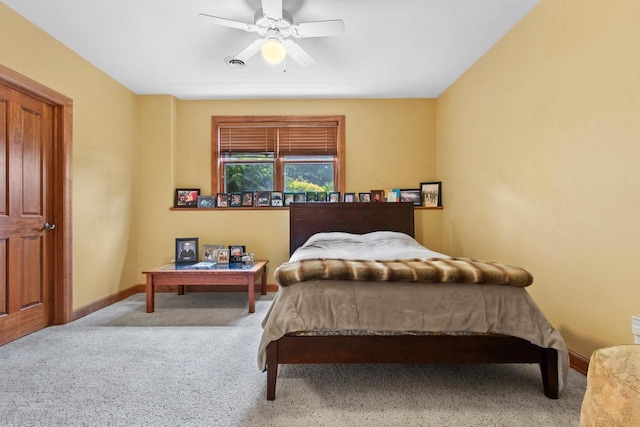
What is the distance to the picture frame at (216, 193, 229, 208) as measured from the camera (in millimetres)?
4020

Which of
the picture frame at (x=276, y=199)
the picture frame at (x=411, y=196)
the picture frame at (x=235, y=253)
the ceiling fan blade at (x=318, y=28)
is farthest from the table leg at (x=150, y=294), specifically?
the picture frame at (x=411, y=196)

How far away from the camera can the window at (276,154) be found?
13.7 ft

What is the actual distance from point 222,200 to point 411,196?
8.13 feet

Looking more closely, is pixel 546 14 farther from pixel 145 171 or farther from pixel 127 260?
pixel 127 260

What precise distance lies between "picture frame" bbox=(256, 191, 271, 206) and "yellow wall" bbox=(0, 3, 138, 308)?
1549mm

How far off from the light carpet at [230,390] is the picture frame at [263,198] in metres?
1.97

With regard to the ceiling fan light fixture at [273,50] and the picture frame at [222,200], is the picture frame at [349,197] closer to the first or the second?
the picture frame at [222,200]

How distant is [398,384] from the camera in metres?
1.78

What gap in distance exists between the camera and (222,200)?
4031mm

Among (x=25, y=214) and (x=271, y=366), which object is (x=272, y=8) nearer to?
(x=271, y=366)

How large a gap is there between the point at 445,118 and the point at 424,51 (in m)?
1.16

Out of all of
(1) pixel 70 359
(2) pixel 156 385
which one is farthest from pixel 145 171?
(2) pixel 156 385

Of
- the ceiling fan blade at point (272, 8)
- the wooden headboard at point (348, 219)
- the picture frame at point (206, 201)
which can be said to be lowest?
the wooden headboard at point (348, 219)

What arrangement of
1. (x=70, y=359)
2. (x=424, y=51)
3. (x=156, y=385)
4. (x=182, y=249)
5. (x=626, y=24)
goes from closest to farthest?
1. (x=626, y=24)
2. (x=156, y=385)
3. (x=70, y=359)
4. (x=424, y=51)
5. (x=182, y=249)
